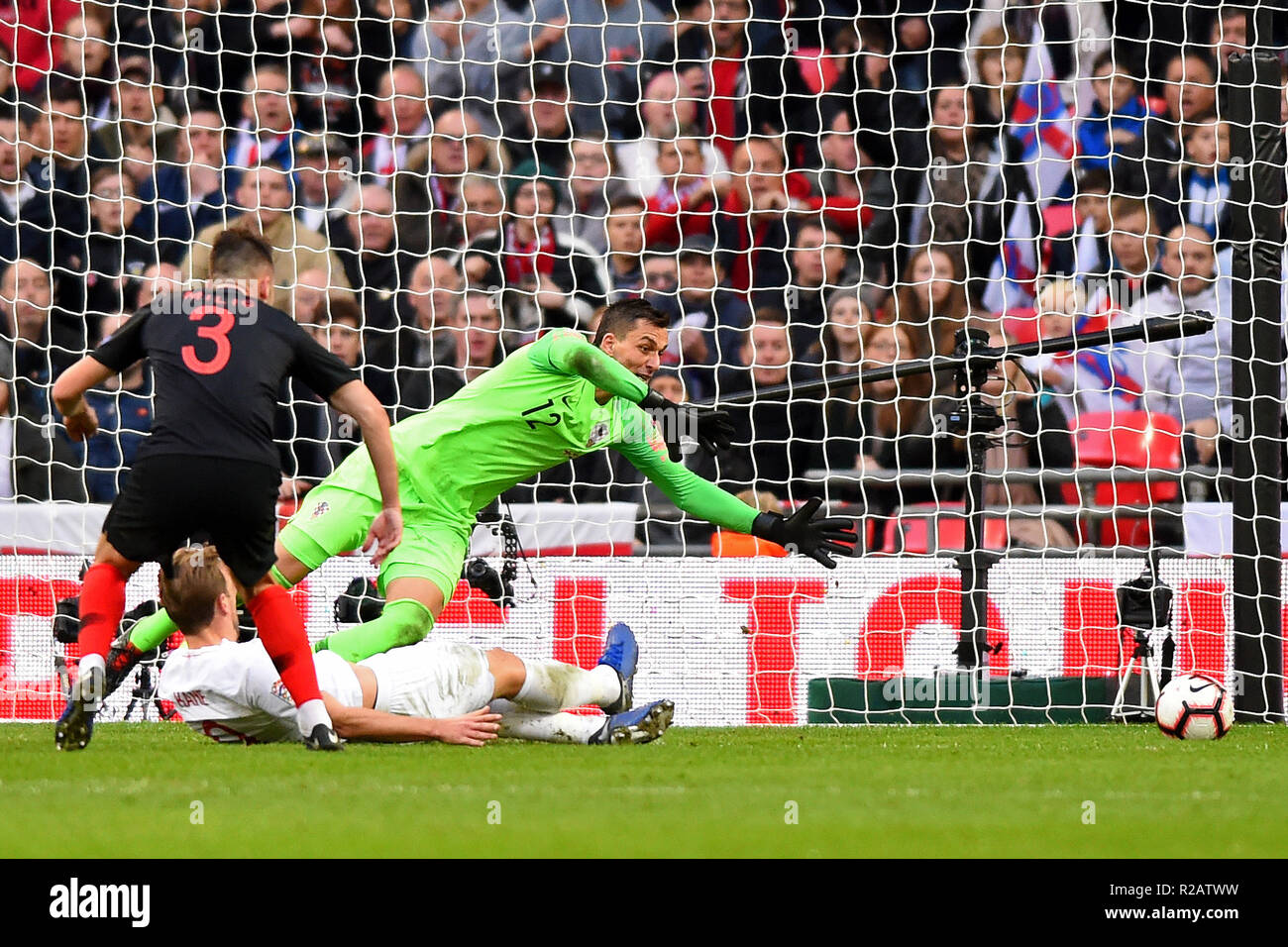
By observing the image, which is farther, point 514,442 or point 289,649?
point 514,442

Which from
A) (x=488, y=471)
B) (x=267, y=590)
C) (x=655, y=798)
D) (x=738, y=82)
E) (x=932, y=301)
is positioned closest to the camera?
(x=655, y=798)

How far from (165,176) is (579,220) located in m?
2.19

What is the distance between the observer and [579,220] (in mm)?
10023

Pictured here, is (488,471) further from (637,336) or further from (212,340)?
(212,340)

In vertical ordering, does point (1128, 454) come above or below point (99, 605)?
above

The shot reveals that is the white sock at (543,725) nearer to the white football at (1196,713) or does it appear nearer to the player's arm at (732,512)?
the player's arm at (732,512)

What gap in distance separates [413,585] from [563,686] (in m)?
0.60

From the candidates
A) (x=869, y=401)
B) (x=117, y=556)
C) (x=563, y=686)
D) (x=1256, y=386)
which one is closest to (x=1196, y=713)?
(x=1256, y=386)

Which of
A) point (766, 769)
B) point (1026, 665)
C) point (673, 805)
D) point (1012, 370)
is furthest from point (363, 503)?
point (1012, 370)

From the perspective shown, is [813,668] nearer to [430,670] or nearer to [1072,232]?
[430,670]

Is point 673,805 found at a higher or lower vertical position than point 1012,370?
lower

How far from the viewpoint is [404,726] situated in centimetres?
555

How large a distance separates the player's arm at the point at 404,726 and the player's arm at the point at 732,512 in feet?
4.06

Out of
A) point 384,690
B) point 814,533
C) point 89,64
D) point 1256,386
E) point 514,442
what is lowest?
point 384,690
